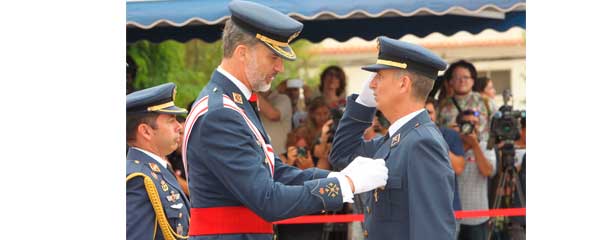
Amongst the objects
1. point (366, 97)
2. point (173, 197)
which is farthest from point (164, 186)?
point (366, 97)

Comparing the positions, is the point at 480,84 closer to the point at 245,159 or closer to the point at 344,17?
the point at 344,17

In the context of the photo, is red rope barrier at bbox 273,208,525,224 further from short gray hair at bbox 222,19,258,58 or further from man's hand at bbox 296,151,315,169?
short gray hair at bbox 222,19,258,58

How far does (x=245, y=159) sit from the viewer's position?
4320 mm

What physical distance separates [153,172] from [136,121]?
42cm

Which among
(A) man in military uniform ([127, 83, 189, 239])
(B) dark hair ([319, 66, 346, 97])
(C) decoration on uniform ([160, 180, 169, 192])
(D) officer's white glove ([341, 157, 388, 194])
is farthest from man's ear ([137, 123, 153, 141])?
(B) dark hair ([319, 66, 346, 97])

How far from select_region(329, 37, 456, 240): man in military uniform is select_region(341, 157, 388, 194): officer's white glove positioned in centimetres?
16

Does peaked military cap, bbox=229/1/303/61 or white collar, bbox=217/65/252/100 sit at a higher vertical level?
peaked military cap, bbox=229/1/303/61

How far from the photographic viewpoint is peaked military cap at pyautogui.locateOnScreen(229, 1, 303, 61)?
15.2ft

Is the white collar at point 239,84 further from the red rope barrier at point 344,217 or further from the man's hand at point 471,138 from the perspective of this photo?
the man's hand at point 471,138

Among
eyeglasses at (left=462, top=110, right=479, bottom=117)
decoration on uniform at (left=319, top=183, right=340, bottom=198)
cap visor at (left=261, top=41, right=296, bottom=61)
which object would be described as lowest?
decoration on uniform at (left=319, top=183, right=340, bottom=198)

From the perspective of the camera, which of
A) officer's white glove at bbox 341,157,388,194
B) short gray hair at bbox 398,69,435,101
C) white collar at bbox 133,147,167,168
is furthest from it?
white collar at bbox 133,147,167,168

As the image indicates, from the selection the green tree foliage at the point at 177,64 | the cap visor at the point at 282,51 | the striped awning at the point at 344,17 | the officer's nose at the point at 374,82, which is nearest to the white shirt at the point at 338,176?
the cap visor at the point at 282,51
